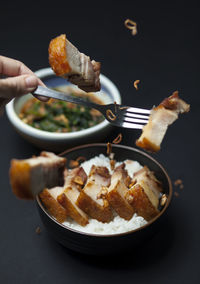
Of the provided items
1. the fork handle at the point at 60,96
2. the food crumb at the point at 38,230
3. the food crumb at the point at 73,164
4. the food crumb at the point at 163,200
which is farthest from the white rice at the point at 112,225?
the fork handle at the point at 60,96

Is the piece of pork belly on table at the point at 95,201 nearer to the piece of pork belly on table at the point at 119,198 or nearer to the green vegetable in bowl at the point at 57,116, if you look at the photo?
the piece of pork belly on table at the point at 119,198

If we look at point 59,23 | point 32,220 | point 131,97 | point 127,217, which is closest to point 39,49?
point 59,23

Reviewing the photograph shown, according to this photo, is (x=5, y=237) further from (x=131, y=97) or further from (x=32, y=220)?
(x=131, y=97)

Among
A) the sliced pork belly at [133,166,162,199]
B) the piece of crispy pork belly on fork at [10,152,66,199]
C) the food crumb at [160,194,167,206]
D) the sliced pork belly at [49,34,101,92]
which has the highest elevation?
the sliced pork belly at [49,34,101,92]

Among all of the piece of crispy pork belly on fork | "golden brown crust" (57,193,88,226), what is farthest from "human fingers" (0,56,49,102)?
the piece of crispy pork belly on fork

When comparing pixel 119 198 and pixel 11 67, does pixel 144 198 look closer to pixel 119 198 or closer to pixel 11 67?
pixel 119 198

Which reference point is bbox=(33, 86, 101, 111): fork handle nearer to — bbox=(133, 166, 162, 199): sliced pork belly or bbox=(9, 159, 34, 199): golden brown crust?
bbox=(9, 159, 34, 199): golden brown crust

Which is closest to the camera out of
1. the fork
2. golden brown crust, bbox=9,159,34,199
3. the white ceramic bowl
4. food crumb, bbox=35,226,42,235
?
Result: golden brown crust, bbox=9,159,34,199
